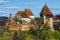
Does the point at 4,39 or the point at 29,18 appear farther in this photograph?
the point at 29,18

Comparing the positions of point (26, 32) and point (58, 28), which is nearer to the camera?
point (26, 32)

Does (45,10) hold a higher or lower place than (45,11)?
higher

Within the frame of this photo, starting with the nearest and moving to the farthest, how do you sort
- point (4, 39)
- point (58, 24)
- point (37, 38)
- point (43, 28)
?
point (4, 39)
point (37, 38)
point (43, 28)
point (58, 24)

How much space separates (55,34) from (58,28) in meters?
7.58

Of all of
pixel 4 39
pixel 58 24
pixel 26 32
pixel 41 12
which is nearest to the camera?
pixel 4 39

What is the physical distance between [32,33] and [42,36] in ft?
11.1

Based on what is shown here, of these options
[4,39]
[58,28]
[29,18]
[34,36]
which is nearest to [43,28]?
[58,28]

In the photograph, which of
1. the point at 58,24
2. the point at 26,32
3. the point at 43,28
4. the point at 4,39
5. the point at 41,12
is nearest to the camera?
the point at 4,39

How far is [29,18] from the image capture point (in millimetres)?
67875

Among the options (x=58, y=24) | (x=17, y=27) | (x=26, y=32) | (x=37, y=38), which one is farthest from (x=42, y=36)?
(x=58, y=24)

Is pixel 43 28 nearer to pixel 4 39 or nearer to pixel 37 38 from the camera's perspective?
pixel 37 38

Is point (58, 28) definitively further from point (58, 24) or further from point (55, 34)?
point (55, 34)

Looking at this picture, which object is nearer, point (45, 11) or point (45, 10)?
point (45, 11)

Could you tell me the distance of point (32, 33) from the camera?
4784cm
